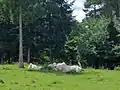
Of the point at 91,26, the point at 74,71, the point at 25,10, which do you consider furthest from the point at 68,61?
the point at 74,71

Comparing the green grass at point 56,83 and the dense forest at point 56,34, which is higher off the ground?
the dense forest at point 56,34

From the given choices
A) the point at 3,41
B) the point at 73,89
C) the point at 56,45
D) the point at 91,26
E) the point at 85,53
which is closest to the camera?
the point at 73,89

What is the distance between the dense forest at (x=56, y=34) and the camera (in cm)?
3803

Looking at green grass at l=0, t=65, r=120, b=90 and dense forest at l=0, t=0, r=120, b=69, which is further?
dense forest at l=0, t=0, r=120, b=69

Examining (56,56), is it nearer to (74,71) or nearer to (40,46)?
(40,46)

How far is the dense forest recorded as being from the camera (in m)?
38.0

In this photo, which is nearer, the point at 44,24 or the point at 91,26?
the point at 91,26

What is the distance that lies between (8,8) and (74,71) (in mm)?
11103

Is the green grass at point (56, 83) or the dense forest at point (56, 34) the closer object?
the green grass at point (56, 83)

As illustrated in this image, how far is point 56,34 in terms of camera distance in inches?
2505

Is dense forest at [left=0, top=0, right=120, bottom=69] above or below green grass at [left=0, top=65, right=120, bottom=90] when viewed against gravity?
above

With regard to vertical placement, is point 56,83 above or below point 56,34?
below

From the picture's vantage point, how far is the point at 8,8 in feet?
119

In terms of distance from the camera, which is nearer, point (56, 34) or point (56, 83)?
point (56, 83)
